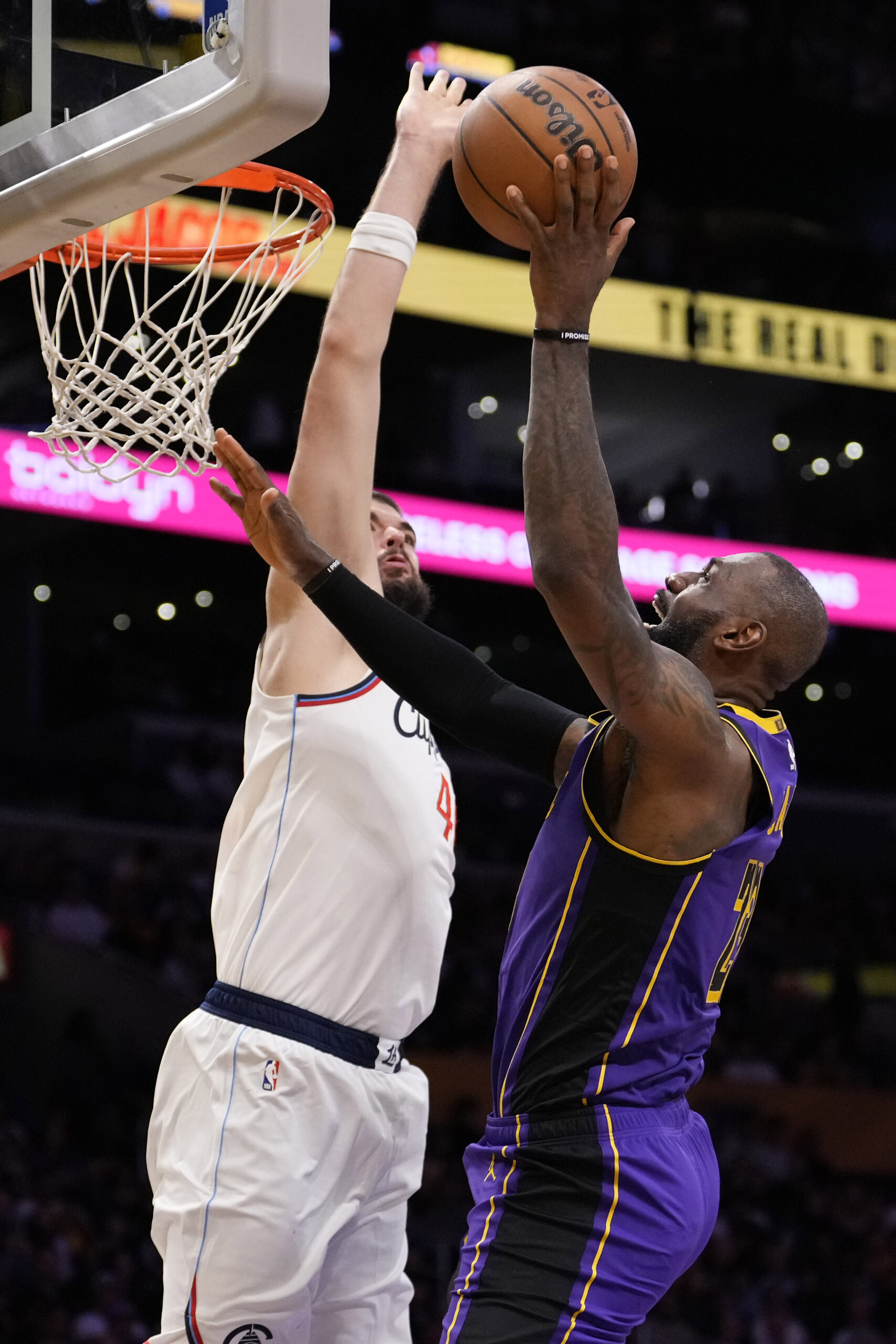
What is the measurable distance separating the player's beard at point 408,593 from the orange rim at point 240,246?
2.76 ft

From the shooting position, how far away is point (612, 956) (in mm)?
2604

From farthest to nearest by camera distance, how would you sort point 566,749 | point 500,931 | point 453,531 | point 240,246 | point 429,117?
point 500,931 → point 453,531 → point 240,246 → point 429,117 → point 566,749

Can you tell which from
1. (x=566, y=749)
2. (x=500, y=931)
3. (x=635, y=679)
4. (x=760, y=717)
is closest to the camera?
(x=635, y=679)

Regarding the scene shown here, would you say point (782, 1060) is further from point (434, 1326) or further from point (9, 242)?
point (9, 242)

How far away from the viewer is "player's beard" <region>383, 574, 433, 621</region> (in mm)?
3693

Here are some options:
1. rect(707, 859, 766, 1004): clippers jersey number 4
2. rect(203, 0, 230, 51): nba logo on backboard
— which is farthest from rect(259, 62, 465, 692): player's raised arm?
rect(707, 859, 766, 1004): clippers jersey number 4

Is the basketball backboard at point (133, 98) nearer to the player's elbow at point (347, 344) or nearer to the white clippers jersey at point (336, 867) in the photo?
the player's elbow at point (347, 344)

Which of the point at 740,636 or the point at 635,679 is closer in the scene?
the point at 635,679

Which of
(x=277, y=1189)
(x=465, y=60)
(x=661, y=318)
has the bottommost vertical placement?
(x=661, y=318)

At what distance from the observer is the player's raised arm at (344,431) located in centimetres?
325

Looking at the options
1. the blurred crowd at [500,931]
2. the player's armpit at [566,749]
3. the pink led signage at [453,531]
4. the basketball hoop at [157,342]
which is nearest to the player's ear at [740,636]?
the player's armpit at [566,749]

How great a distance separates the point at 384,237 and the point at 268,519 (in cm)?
96

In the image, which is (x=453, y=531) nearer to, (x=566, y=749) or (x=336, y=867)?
(x=336, y=867)

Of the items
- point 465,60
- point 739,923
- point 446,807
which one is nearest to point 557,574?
point 739,923
